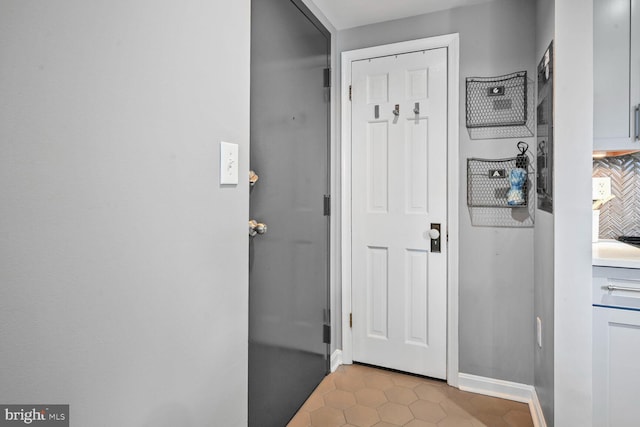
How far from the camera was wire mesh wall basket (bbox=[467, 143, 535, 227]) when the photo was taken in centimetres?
207

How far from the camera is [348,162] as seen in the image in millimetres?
2531

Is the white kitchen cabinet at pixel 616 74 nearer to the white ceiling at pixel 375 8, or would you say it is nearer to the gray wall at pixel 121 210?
the white ceiling at pixel 375 8

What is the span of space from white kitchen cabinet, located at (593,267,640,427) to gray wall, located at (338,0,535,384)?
538 mm

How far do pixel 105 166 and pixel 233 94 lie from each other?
1.68ft

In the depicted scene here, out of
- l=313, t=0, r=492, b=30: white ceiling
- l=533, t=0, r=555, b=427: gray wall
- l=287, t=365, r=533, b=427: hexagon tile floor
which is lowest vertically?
l=287, t=365, r=533, b=427: hexagon tile floor

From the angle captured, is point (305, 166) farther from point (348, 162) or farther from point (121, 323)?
point (121, 323)

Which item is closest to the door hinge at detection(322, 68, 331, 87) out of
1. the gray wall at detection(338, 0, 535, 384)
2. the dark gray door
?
the dark gray door

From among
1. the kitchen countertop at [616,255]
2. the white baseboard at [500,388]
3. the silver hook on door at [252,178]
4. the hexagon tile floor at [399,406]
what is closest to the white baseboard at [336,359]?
the hexagon tile floor at [399,406]

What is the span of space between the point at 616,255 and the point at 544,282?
328 millimetres

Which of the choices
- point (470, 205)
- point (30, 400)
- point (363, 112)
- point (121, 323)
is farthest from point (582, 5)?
point (30, 400)

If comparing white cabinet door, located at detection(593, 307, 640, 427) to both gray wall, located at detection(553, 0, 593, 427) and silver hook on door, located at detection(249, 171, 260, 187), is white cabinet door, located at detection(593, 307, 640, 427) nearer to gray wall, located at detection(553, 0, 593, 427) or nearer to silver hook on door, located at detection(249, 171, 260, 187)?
gray wall, located at detection(553, 0, 593, 427)

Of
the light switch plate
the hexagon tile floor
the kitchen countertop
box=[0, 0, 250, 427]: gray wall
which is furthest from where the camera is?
the light switch plate

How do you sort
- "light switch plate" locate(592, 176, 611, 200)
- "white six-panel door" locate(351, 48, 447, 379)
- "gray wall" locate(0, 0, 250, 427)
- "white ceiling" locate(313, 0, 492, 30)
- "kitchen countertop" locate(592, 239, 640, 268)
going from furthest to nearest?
"white six-panel door" locate(351, 48, 447, 379) < "white ceiling" locate(313, 0, 492, 30) < "light switch plate" locate(592, 176, 611, 200) < "kitchen countertop" locate(592, 239, 640, 268) < "gray wall" locate(0, 0, 250, 427)

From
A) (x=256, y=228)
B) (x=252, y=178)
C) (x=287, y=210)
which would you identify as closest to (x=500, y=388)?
(x=287, y=210)
